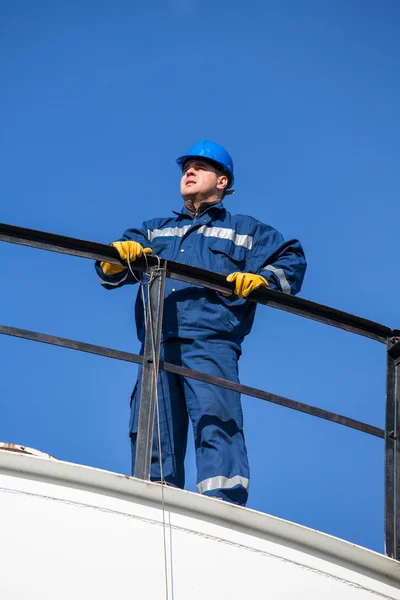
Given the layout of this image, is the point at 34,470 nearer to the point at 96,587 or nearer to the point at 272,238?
the point at 96,587

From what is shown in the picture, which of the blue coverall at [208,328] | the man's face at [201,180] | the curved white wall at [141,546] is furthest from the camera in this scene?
the man's face at [201,180]

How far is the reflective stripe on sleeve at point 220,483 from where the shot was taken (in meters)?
5.86

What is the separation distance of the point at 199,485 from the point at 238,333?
3.23ft

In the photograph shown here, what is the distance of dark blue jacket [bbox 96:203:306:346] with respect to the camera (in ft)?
21.2

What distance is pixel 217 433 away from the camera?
6027 mm

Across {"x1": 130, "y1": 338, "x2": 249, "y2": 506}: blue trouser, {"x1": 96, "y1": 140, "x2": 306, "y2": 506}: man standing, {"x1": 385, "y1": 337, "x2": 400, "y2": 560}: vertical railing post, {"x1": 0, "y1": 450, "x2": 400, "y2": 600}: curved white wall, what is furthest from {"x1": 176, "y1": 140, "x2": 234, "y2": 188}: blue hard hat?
{"x1": 0, "y1": 450, "x2": 400, "y2": 600}: curved white wall

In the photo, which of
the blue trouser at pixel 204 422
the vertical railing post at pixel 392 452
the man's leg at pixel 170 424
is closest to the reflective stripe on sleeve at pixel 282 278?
the blue trouser at pixel 204 422

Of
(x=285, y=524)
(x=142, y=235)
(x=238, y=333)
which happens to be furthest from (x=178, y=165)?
(x=285, y=524)

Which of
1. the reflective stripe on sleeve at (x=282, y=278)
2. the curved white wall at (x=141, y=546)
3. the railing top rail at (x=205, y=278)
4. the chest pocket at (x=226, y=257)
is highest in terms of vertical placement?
the chest pocket at (x=226, y=257)

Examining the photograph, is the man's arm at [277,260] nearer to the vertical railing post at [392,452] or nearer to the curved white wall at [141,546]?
the vertical railing post at [392,452]

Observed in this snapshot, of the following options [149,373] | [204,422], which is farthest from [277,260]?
[149,373]

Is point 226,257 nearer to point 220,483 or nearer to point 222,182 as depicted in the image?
point 222,182

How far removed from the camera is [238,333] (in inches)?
258

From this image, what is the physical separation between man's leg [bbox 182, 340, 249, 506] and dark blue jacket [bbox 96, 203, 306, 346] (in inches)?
8.3
